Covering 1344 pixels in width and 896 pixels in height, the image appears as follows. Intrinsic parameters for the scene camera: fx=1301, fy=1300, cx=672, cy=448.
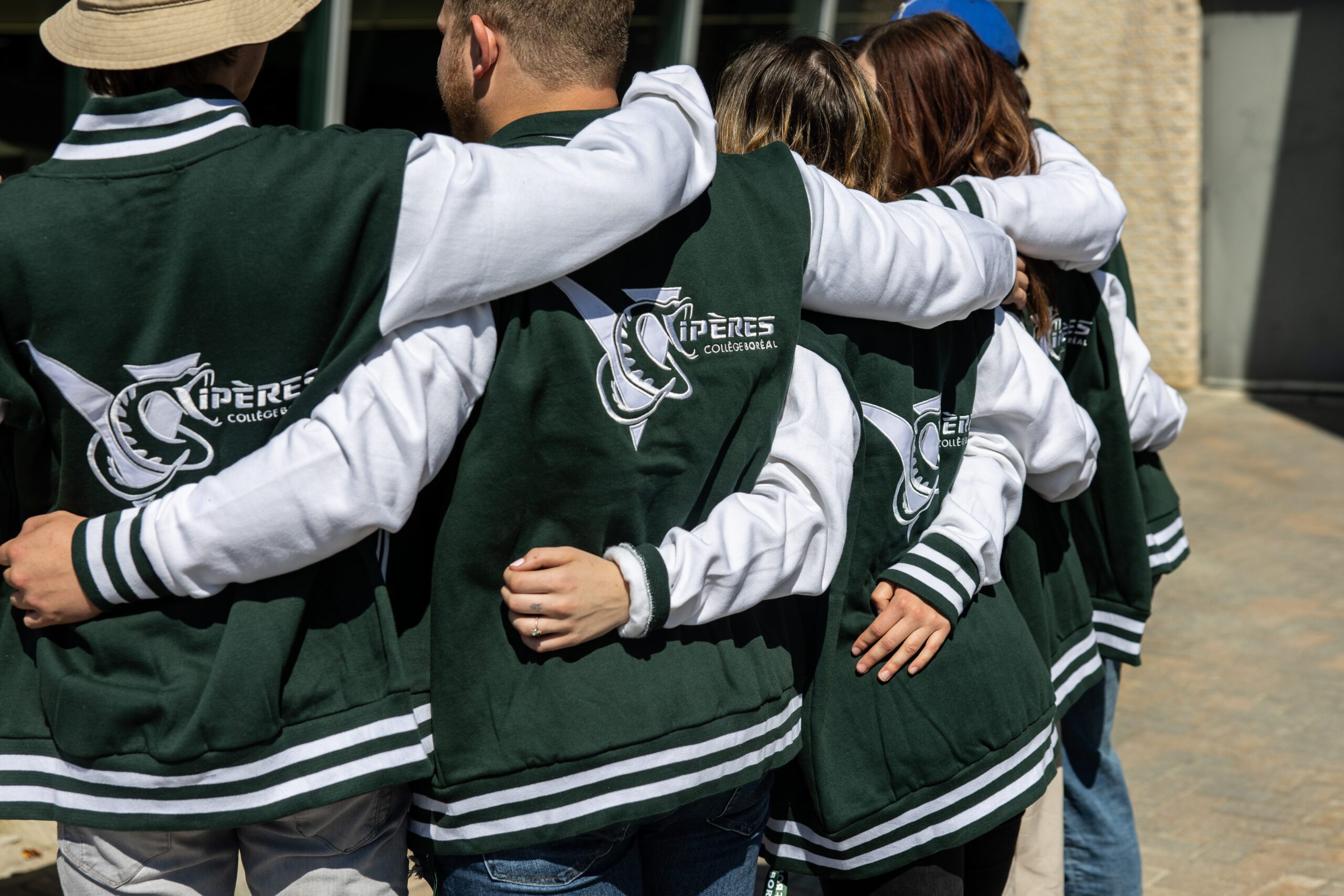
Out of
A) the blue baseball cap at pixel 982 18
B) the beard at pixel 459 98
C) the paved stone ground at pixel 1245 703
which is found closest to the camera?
the beard at pixel 459 98

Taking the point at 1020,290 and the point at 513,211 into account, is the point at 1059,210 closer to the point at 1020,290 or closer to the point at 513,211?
the point at 1020,290

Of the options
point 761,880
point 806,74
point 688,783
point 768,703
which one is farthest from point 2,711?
point 761,880

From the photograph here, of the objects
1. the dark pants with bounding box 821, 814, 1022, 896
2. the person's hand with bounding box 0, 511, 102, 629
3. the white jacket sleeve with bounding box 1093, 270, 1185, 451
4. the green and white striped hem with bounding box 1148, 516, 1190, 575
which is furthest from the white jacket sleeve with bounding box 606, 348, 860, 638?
the green and white striped hem with bounding box 1148, 516, 1190, 575

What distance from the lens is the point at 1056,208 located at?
2.44 meters

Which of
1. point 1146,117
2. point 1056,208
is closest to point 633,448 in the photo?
point 1056,208

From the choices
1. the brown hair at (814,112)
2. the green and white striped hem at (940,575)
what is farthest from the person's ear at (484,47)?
the green and white striped hem at (940,575)

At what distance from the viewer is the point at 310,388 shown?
1.63 meters

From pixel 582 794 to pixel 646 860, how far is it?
12.0 inches

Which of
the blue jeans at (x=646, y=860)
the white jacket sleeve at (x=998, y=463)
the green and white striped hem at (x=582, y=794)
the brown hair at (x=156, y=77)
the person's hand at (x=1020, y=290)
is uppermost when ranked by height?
the brown hair at (x=156, y=77)

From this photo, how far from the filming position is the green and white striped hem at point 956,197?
2314 mm

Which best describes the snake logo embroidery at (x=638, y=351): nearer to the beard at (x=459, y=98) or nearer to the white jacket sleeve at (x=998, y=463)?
the beard at (x=459, y=98)

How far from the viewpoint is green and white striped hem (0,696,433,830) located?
1636mm

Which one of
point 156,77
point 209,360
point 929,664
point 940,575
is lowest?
point 929,664

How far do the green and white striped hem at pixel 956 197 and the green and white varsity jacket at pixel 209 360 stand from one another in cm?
75
